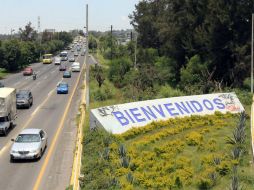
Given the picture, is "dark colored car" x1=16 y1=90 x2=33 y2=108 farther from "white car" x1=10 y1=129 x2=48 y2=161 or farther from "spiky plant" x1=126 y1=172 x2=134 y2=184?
"spiky plant" x1=126 y1=172 x2=134 y2=184

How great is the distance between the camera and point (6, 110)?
3269 cm

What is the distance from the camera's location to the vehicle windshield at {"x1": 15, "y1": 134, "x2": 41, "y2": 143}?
2631 cm

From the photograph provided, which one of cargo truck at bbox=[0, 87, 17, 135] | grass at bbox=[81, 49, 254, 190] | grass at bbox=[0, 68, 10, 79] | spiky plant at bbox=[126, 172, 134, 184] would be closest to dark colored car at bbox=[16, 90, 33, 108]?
cargo truck at bbox=[0, 87, 17, 135]

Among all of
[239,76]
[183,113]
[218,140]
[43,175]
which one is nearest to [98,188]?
[43,175]

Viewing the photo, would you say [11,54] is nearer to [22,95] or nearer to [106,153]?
[22,95]

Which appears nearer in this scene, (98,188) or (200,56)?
(98,188)

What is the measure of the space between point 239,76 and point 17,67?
54.0 m

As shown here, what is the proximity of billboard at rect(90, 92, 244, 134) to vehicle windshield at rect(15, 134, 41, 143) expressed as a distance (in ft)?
12.7

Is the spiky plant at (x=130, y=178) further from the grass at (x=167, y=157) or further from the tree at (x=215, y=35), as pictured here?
the tree at (x=215, y=35)

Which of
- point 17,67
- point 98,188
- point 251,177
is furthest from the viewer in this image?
point 17,67

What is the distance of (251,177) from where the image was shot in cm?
1994

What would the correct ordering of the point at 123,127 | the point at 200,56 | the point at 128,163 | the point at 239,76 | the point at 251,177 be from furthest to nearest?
the point at 200,56
the point at 239,76
the point at 123,127
the point at 128,163
the point at 251,177

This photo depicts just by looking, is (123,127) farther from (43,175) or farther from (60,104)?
(60,104)

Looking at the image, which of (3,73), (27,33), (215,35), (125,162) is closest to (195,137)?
(125,162)
